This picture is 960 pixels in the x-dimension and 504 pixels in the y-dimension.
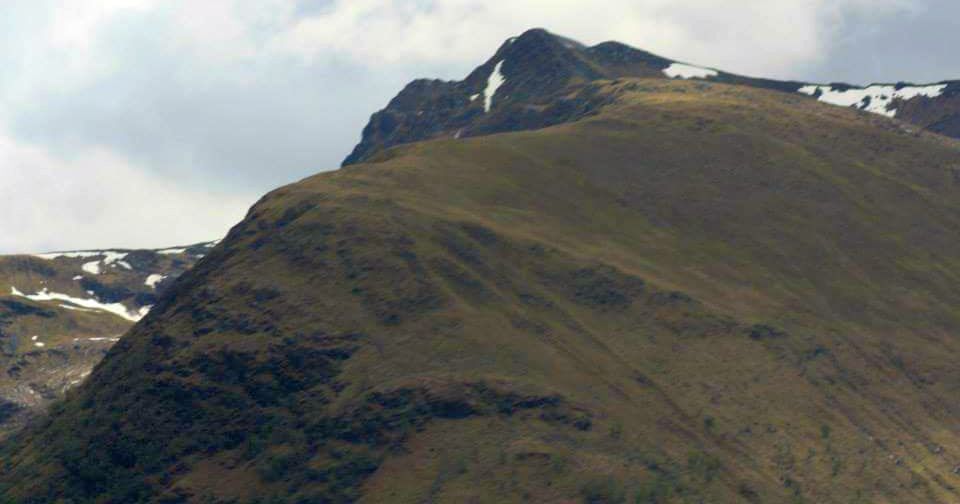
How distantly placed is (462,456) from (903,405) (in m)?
75.4

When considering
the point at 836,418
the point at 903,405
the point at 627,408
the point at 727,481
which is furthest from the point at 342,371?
the point at 903,405

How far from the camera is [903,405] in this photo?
200 meters

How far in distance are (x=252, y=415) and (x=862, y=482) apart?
87.9 meters

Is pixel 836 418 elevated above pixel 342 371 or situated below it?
below

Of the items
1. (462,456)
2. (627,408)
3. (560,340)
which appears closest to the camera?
(462,456)

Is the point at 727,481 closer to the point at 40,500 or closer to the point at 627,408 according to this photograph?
the point at 627,408

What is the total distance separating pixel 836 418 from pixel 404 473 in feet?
222

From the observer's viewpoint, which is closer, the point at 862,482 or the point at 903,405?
the point at 862,482

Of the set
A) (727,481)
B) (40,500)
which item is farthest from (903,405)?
(40,500)

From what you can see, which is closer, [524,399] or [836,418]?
[524,399]

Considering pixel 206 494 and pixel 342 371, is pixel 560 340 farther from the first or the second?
pixel 206 494

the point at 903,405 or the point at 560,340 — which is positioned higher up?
the point at 560,340

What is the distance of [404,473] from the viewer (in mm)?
169000

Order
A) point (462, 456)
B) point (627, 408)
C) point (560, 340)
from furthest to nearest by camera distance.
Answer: point (560, 340) < point (627, 408) < point (462, 456)
